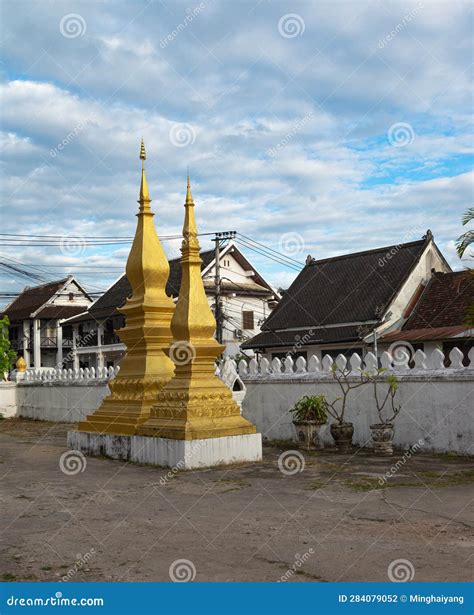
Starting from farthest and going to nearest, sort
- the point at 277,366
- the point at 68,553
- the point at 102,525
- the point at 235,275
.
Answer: the point at 235,275 < the point at 277,366 < the point at 102,525 < the point at 68,553

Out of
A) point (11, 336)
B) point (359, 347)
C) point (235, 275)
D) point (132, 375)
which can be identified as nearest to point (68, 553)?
point (132, 375)

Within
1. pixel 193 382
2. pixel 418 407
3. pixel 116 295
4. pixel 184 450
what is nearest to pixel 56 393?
pixel 193 382

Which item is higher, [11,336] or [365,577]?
[11,336]

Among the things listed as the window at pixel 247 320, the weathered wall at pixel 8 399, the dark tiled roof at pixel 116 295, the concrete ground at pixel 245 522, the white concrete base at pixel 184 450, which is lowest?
the concrete ground at pixel 245 522

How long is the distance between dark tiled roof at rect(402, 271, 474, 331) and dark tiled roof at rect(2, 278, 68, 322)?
31.7 meters

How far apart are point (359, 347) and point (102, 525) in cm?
1979

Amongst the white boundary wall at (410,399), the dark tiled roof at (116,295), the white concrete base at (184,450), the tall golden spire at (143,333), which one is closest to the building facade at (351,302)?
the dark tiled roof at (116,295)

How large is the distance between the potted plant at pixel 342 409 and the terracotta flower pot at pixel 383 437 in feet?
2.45

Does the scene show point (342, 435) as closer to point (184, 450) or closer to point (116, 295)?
point (184, 450)

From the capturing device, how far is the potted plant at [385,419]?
12.0 m

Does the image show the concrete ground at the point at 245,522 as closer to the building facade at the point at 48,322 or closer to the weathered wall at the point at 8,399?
the weathered wall at the point at 8,399

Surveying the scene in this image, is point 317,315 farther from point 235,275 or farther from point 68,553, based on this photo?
point 68,553

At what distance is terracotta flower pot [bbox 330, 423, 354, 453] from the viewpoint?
12.7 meters

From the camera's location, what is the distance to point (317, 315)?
28266mm
